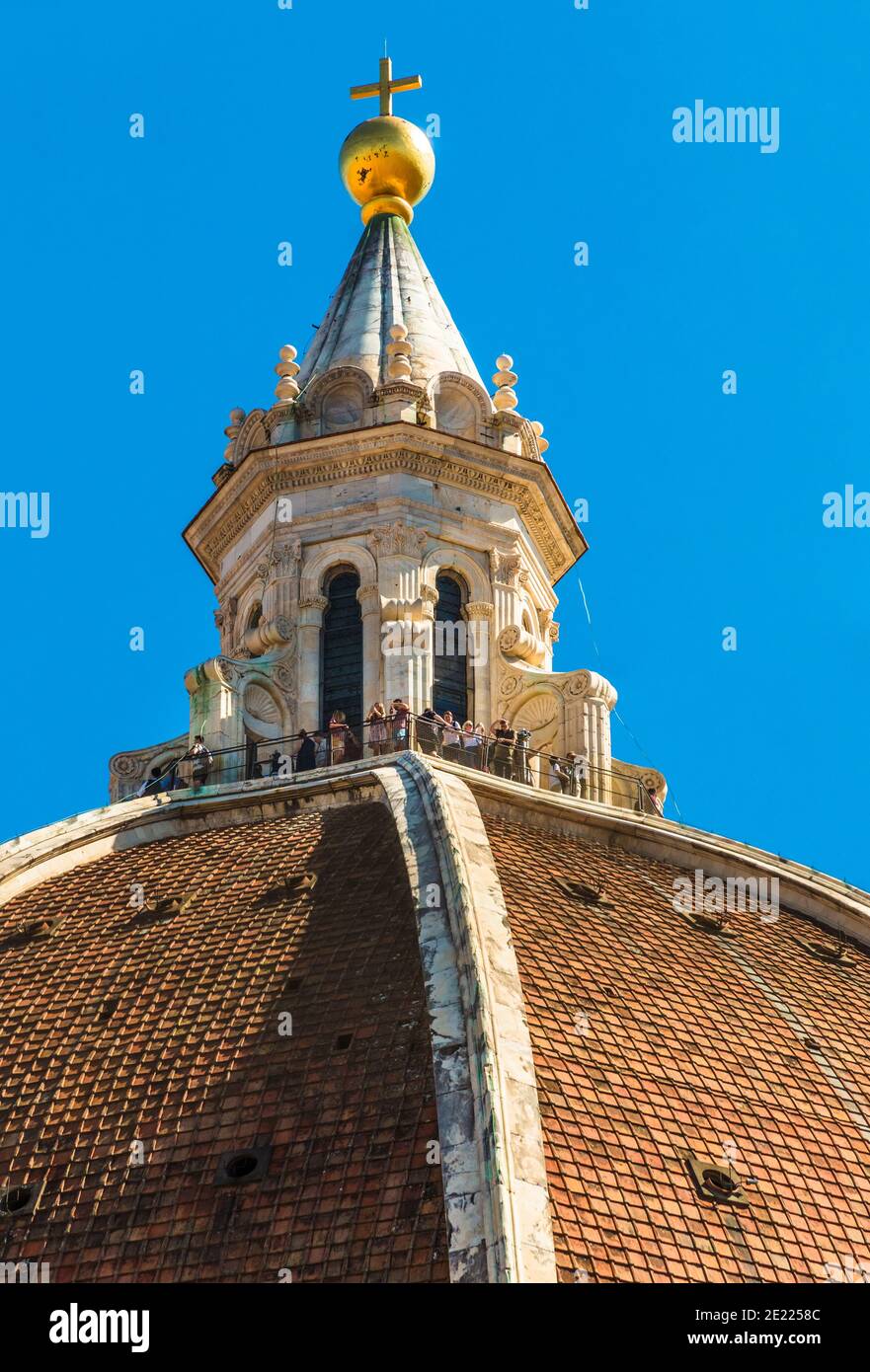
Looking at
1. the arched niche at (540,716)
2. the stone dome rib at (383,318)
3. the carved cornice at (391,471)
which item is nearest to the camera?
the arched niche at (540,716)

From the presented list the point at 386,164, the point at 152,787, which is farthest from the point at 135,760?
the point at 386,164

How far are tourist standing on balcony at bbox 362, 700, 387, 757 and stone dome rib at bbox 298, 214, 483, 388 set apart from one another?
805 centimetres

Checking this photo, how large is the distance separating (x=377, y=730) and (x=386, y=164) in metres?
14.3

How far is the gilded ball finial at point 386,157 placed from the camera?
67062 mm

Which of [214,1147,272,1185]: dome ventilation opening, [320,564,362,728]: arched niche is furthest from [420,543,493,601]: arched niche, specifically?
[214,1147,272,1185]: dome ventilation opening

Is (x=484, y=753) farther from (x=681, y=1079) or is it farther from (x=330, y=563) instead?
(x=681, y=1079)

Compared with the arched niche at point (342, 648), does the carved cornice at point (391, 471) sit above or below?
above

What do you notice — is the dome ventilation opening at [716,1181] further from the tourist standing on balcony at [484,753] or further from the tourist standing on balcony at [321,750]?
the tourist standing on balcony at [321,750]

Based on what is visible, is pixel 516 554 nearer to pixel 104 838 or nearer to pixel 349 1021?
pixel 104 838

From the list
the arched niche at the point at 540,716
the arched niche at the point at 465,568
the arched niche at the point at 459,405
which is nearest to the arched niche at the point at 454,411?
the arched niche at the point at 459,405

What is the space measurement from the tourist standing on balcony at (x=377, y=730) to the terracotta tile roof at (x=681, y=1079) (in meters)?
3.30

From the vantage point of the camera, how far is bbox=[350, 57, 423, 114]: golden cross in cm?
6719

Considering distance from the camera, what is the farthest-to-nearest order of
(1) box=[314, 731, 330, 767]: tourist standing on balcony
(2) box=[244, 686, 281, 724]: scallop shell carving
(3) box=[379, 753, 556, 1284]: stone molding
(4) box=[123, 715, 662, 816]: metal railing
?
(2) box=[244, 686, 281, 724]: scallop shell carving, (1) box=[314, 731, 330, 767]: tourist standing on balcony, (4) box=[123, 715, 662, 816]: metal railing, (3) box=[379, 753, 556, 1284]: stone molding

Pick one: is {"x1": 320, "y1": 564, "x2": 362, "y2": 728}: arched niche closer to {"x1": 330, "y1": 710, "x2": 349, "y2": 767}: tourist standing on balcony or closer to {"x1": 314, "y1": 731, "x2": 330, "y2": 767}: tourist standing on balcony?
{"x1": 314, "y1": 731, "x2": 330, "y2": 767}: tourist standing on balcony
